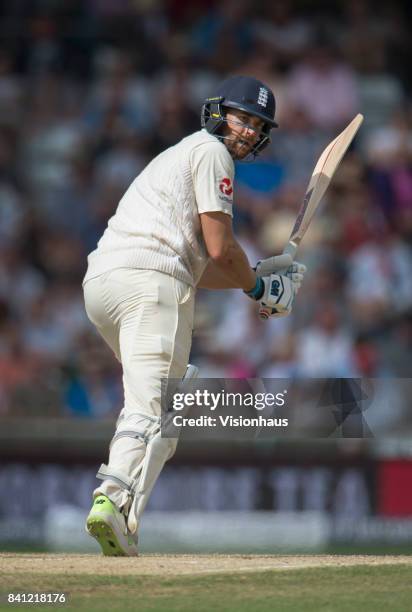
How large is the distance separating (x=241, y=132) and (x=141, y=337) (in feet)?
3.26

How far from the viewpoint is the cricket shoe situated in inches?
185

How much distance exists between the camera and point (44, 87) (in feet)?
37.1

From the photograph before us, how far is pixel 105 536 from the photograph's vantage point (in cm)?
481

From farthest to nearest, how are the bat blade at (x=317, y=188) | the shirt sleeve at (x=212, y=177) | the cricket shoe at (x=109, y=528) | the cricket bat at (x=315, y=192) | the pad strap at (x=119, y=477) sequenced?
1. the bat blade at (x=317, y=188)
2. the cricket bat at (x=315, y=192)
3. the shirt sleeve at (x=212, y=177)
4. the pad strap at (x=119, y=477)
5. the cricket shoe at (x=109, y=528)

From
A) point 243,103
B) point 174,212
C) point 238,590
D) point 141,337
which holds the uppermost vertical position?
point 243,103

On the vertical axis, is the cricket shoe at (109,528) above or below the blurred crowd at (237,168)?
below

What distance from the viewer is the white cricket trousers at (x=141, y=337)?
4883 millimetres

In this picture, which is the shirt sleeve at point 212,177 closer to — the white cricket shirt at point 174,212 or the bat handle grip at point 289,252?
the white cricket shirt at point 174,212

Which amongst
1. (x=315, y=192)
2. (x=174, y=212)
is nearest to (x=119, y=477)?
(x=174, y=212)

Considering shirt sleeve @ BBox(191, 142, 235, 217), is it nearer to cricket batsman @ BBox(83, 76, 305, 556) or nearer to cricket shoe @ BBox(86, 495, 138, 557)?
cricket batsman @ BBox(83, 76, 305, 556)

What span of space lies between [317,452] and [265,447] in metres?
0.35

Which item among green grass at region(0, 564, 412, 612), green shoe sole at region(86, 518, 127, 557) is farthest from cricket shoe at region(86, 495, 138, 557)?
green grass at region(0, 564, 412, 612)

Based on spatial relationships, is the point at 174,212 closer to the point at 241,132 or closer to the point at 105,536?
the point at 241,132

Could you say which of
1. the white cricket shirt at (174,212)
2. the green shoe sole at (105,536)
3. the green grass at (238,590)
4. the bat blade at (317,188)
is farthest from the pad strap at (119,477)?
the bat blade at (317,188)
